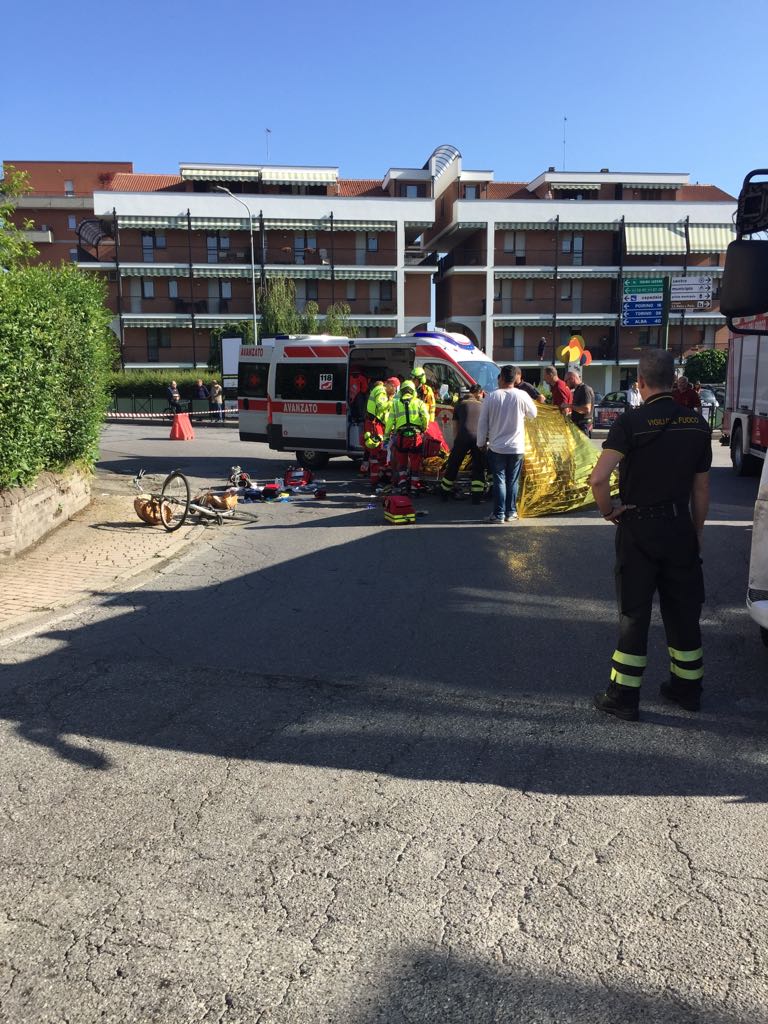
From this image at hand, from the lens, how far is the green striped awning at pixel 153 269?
5403 cm

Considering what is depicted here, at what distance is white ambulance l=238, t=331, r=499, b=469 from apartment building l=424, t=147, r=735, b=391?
40270mm

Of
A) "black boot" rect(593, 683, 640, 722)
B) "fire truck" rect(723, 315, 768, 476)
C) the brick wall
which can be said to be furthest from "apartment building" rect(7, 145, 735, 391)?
"black boot" rect(593, 683, 640, 722)

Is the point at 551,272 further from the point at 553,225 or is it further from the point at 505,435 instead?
the point at 505,435

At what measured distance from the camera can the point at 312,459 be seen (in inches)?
680

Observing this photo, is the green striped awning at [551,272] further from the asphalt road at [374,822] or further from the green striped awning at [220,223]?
the asphalt road at [374,822]

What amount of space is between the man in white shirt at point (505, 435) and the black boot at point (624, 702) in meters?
6.29

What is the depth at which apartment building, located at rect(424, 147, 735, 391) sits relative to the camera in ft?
180

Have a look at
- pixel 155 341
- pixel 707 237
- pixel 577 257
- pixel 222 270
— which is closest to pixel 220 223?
pixel 222 270

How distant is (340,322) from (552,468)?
125 ft

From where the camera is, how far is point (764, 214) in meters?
5.31

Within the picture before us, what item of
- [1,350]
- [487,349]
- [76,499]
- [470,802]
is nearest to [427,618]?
[470,802]

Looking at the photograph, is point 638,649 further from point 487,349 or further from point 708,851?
point 487,349

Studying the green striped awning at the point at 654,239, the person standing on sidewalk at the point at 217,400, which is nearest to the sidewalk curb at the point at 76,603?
the person standing on sidewalk at the point at 217,400

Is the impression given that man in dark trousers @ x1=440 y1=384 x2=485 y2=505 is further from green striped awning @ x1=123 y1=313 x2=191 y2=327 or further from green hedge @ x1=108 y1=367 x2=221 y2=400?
green striped awning @ x1=123 y1=313 x2=191 y2=327
